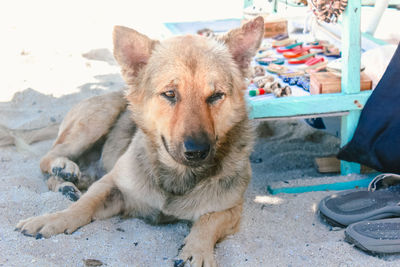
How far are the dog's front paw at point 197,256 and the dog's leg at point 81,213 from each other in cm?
77

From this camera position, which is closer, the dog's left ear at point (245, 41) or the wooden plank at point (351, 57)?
the dog's left ear at point (245, 41)

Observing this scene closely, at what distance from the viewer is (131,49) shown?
310 centimetres

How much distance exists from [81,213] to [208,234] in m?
0.89

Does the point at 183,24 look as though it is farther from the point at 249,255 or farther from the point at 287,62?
the point at 249,255

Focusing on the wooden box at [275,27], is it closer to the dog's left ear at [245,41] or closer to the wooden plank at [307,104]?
the wooden plank at [307,104]

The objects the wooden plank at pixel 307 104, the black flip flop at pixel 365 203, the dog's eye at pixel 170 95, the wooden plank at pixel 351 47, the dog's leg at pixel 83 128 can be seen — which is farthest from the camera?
the dog's leg at pixel 83 128

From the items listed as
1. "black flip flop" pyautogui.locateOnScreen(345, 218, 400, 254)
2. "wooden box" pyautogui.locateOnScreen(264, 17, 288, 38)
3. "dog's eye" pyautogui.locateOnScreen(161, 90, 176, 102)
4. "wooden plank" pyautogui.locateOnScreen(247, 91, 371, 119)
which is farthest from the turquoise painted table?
"wooden box" pyautogui.locateOnScreen(264, 17, 288, 38)

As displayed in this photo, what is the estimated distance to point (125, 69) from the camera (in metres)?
3.16

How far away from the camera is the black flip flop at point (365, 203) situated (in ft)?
9.89

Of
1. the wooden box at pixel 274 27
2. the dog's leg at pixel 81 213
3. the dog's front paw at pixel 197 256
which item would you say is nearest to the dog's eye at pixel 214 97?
the dog's front paw at pixel 197 256

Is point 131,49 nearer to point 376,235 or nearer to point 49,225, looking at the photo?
point 49,225

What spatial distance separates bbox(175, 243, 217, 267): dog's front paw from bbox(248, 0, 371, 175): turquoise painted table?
1.31 metres

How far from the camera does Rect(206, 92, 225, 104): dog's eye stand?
290 centimetres

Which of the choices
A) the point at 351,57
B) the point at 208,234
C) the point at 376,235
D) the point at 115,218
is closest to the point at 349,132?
the point at 351,57
